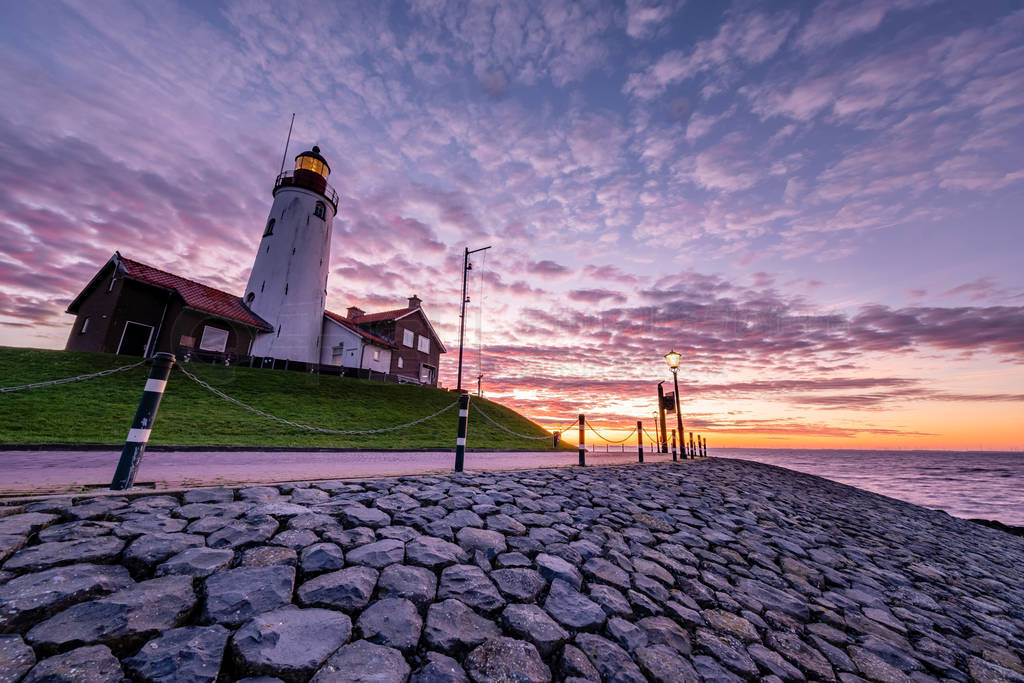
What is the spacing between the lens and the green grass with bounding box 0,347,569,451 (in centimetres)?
996

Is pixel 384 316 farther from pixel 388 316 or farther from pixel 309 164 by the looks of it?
pixel 309 164

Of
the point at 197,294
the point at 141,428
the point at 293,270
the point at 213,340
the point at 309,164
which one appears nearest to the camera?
the point at 141,428

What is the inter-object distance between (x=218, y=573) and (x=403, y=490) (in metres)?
2.14

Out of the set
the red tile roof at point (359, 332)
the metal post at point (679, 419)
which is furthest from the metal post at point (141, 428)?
the red tile roof at point (359, 332)

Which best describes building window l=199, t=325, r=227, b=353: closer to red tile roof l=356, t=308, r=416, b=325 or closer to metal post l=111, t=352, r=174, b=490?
red tile roof l=356, t=308, r=416, b=325

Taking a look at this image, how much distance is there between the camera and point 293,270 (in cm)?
2555

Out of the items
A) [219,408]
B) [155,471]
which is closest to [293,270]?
[219,408]

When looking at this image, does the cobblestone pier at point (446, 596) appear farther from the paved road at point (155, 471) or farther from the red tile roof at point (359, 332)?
the red tile roof at point (359, 332)

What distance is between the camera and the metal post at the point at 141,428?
357 centimetres

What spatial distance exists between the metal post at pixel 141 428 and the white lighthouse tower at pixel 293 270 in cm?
2326

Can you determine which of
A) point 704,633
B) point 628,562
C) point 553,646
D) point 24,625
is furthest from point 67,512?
point 704,633

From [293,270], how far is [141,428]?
24745 millimetres

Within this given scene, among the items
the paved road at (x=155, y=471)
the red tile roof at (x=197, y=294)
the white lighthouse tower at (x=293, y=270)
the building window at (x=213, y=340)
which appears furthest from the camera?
the white lighthouse tower at (x=293, y=270)

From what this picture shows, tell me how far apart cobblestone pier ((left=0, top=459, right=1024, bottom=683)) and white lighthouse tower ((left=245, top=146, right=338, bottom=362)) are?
23.7 metres
